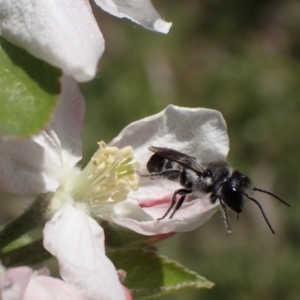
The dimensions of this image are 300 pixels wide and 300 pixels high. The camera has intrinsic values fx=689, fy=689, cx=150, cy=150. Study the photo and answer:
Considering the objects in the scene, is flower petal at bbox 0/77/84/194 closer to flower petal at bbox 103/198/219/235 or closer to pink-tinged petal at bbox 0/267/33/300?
→ flower petal at bbox 103/198/219/235

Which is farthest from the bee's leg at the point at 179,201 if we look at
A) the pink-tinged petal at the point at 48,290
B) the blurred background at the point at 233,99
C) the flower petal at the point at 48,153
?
the blurred background at the point at 233,99

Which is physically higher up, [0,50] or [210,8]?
[0,50]

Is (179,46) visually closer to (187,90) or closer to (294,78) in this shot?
(187,90)

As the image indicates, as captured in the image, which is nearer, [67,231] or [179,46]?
[67,231]

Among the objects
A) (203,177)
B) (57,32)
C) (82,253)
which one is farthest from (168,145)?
(57,32)

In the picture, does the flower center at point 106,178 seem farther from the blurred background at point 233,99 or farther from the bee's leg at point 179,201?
the blurred background at point 233,99

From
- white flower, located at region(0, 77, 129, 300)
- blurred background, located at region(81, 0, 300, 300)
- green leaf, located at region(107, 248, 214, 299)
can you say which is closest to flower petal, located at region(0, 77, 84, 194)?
white flower, located at region(0, 77, 129, 300)

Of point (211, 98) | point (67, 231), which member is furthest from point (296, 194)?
point (67, 231)
